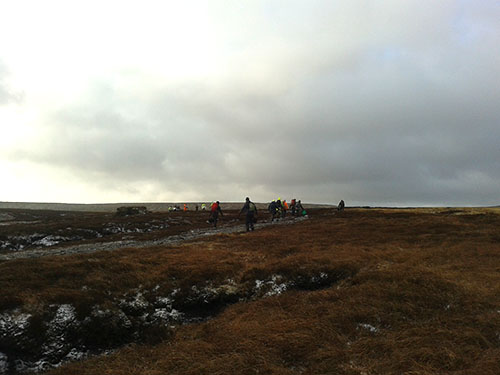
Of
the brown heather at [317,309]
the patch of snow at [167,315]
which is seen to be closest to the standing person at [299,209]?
the brown heather at [317,309]

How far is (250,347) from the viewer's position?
7965 mm

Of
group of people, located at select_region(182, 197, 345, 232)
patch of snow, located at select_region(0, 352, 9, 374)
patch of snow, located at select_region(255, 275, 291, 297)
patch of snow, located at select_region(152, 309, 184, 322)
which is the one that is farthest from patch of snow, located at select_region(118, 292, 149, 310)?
group of people, located at select_region(182, 197, 345, 232)

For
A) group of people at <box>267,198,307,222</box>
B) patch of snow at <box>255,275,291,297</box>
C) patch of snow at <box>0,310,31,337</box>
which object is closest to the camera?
patch of snow at <box>0,310,31,337</box>

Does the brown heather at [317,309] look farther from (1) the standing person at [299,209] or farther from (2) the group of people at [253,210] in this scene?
(1) the standing person at [299,209]

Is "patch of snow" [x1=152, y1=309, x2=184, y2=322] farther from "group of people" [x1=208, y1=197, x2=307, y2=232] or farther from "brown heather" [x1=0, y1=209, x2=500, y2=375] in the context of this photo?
"group of people" [x1=208, y1=197, x2=307, y2=232]

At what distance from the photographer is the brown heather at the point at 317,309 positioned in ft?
23.4

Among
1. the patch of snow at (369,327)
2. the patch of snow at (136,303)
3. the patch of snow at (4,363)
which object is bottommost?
the patch of snow at (4,363)

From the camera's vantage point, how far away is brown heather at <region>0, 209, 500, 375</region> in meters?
7.12

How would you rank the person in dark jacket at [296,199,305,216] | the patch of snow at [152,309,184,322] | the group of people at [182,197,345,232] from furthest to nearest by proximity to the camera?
the person in dark jacket at [296,199,305,216]
the group of people at [182,197,345,232]
the patch of snow at [152,309,184,322]

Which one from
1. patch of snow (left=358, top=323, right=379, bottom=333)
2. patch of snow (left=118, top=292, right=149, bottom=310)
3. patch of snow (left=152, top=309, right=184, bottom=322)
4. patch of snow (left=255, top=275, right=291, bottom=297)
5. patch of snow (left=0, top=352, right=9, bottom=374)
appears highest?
patch of snow (left=358, top=323, right=379, bottom=333)

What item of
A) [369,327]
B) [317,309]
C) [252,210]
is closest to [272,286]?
[317,309]

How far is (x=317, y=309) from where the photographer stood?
33.7ft

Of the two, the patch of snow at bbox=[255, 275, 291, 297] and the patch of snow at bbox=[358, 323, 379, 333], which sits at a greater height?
the patch of snow at bbox=[358, 323, 379, 333]

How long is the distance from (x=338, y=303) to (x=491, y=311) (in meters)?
4.81
